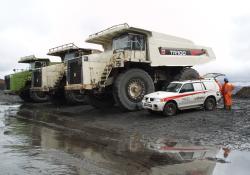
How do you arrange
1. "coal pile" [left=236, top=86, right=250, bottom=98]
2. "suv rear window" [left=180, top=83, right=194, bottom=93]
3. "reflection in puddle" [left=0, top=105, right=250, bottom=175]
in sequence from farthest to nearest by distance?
1. "coal pile" [left=236, top=86, right=250, bottom=98]
2. "suv rear window" [left=180, top=83, right=194, bottom=93]
3. "reflection in puddle" [left=0, top=105, right=250, bottom=175]

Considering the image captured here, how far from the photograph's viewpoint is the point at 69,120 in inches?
567

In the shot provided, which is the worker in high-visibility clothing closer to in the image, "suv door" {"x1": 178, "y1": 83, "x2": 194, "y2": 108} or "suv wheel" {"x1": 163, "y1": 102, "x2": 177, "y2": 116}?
"suv door" {"x1": 178, "y1": 83, "x2": 194, "y2": 108}

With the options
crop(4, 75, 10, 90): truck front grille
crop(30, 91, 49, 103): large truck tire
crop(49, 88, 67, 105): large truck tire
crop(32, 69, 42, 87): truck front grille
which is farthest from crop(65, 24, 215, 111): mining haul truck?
crop(4, 75, 10, 90): truck front grille

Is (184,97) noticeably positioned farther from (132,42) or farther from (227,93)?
(132,42)

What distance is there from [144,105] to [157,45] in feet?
10.6

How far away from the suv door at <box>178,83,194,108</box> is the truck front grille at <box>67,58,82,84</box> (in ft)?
13.6

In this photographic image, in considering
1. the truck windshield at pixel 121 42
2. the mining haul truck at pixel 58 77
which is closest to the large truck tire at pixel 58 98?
the mining haul truck at pixel 58 77

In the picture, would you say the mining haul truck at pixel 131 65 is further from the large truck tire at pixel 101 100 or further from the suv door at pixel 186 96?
the suv door at pixel 186 96

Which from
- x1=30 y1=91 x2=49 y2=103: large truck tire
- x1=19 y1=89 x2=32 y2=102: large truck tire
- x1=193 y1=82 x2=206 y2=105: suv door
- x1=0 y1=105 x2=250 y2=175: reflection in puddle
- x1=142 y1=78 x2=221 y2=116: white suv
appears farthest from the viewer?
x1=30 y1=91 x2=49 y2=103: large truck tire

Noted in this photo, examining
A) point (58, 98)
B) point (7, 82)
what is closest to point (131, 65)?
point (58, 98)

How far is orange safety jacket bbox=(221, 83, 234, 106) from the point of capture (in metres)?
14.7

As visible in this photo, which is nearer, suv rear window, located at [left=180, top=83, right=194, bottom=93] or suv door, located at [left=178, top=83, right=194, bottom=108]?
suv door, located at [left=178, top=83, right=194, bottom=108]

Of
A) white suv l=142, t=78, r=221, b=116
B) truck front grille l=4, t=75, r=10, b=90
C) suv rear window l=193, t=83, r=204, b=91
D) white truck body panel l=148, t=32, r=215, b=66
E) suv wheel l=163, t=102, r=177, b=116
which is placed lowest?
suv wheel l=163, t=102, r=177, b=116

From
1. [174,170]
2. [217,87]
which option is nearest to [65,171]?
[174,170]
